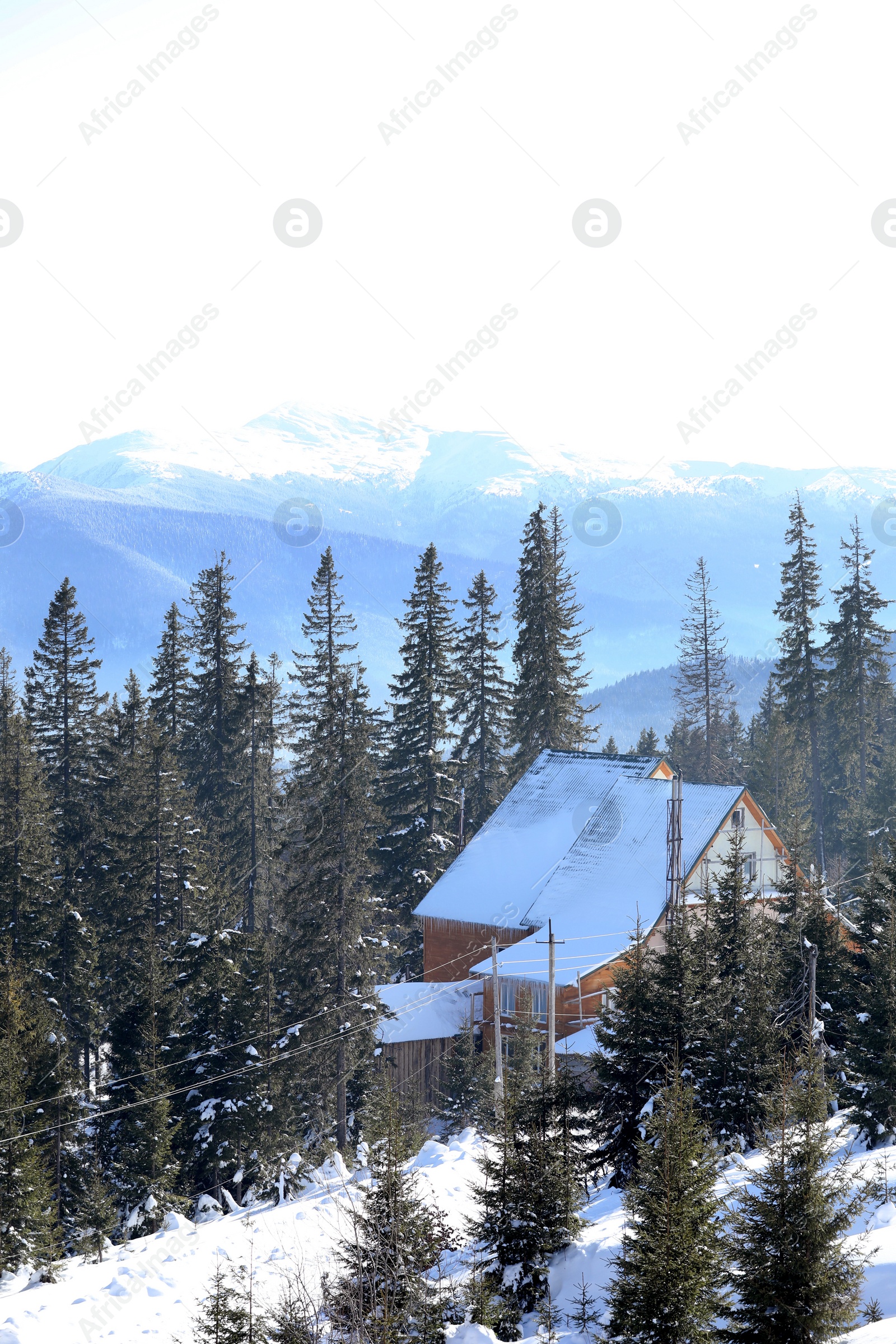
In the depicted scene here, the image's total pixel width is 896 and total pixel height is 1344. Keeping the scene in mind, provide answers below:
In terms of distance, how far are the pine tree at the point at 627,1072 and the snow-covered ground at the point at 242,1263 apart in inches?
36.8

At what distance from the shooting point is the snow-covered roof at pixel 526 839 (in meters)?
38.4

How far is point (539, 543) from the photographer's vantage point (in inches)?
2032

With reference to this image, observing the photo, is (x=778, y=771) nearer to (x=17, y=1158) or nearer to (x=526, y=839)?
(x=526, y=839)

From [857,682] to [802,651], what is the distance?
331cm

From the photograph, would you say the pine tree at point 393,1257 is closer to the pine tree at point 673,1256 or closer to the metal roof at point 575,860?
the pine tree at point 673,1256

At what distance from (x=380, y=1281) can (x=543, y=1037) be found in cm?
1903

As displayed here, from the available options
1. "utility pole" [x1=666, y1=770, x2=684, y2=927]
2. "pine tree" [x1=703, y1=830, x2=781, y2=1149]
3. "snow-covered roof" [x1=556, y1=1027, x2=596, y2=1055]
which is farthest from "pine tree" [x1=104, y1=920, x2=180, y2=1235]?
"pine tree" [x1=703, y1=830, x2=781, y2=1149]

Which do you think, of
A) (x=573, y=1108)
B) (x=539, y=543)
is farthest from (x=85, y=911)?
(x=573, y=1108)

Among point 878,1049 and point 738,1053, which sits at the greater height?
point 738,1053

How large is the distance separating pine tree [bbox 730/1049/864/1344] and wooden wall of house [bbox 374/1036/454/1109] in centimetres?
2545

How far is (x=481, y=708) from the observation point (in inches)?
2029

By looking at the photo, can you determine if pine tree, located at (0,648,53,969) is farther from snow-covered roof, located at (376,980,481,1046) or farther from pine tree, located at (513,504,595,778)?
pine tree, located at (513,504,595,778)

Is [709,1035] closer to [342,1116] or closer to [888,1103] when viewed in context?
[888,1103]

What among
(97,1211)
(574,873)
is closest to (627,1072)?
(97,1211)
